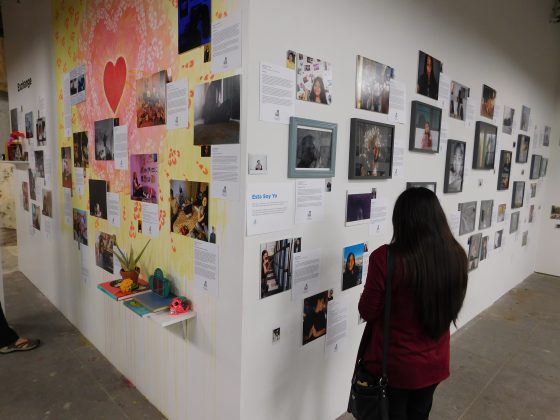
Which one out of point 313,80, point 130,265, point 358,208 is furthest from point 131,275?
point 313,80

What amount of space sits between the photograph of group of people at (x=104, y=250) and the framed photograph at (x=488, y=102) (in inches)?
131

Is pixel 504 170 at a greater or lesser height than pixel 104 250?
greater

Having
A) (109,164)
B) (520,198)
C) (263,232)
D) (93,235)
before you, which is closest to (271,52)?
(263,232)

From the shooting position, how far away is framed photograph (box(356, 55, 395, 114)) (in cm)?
197

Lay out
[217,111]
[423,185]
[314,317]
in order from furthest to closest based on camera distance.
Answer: [423,185] < [314,317] < [217,111]

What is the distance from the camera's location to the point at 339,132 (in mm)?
1898

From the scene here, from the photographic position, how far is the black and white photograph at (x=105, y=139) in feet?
7.95

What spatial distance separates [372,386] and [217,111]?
133 cm

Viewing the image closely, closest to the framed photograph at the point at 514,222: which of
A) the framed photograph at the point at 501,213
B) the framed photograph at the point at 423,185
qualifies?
the framed photograph at the point at 501,213

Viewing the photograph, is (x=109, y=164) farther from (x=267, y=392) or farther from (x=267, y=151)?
(x=267, y=392)

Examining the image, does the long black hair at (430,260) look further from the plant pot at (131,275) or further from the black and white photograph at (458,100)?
the black and white photograph at (458,100)

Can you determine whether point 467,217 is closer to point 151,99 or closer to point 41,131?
point 151,99

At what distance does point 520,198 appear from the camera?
175 inches

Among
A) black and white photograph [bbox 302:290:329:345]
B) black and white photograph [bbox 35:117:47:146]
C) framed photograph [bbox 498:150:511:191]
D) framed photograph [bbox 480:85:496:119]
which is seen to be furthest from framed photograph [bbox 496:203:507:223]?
black and white photograph [bbox 35:117:47:146]
